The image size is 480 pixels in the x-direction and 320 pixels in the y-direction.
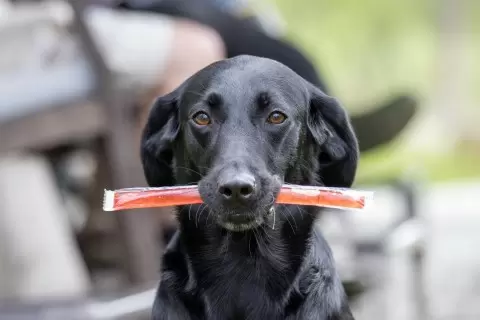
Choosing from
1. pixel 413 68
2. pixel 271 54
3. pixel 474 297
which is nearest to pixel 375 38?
pixel 413 68

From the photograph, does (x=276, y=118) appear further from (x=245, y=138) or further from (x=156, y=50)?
(x=156, y=50)

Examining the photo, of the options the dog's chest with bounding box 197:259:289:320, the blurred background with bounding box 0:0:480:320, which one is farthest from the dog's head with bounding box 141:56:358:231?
the blurred background with bounding box 0:0:480:320

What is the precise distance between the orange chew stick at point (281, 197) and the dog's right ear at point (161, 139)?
23cm

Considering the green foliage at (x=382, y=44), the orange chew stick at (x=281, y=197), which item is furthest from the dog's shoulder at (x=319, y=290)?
the green foliage at (x=382, y=44)

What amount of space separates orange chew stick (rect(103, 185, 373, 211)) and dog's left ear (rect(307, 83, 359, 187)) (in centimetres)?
21

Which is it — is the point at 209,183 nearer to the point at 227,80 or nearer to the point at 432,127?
the point at 227,80

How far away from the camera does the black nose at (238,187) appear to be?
7.68ft

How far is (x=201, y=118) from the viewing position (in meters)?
2.60

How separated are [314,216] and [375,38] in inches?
477

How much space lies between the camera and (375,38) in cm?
1464

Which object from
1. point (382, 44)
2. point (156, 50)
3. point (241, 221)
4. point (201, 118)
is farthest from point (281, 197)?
point (382, 44)

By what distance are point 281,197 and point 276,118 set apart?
0.19 metres

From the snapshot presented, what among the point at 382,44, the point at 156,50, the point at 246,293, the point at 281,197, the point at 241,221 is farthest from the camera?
the point at 382,44

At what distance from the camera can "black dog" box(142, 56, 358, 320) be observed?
2.52 meters
